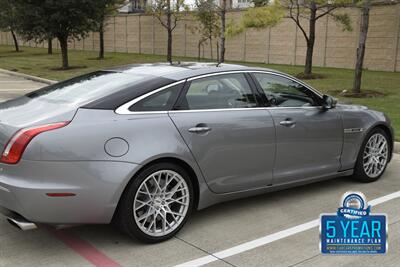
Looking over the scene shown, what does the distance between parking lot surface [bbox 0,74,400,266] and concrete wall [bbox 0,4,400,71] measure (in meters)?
18.4

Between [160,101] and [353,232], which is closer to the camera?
[353,232]

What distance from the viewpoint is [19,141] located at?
3.67 metres

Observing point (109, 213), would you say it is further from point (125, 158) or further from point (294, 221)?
point (294, 221)

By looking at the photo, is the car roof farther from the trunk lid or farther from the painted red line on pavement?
the painted red line on pavement

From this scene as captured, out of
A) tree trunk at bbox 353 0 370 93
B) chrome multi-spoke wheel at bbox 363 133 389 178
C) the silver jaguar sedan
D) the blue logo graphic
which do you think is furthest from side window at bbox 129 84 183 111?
tree trunk at bbox 353 0 370 93

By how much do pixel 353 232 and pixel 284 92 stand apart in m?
1.73

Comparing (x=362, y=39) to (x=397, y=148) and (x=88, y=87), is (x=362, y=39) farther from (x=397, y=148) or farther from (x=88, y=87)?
(x=88, y=87)

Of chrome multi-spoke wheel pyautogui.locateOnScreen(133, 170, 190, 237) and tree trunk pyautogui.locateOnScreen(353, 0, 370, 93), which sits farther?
tree trunk pyautogui.locateOnScreen(353, 0, 370, 93)

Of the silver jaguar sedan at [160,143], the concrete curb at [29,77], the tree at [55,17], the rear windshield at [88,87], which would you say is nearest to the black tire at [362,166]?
the silver jaguar sedan at [160,143]

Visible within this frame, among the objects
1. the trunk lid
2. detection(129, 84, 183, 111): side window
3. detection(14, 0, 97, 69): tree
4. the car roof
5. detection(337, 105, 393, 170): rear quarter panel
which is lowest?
detection(337, 105, 393, 170): rear quarter panel

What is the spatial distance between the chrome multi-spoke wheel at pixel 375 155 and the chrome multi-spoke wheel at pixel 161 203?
262cm

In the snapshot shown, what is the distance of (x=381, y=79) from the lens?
692 inches

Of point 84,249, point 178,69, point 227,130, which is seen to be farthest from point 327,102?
point 84,249

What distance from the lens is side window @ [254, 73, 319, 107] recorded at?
498 centimetres
